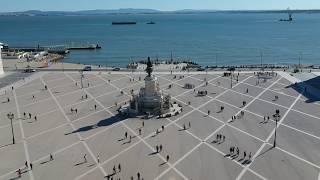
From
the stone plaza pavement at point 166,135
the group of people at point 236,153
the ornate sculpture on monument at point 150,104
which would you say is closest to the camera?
the stone plaza pavement at point 166,135

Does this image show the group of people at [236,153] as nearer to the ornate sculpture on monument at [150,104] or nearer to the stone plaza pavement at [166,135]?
the stone plaza pavement at [166,135]

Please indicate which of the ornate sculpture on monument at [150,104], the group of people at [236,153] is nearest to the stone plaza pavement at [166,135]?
the group of people at [236,153]

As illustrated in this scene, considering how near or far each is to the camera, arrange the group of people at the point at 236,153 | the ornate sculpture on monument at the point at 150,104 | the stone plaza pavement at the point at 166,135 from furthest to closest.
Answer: the ornate sculpture on monument at the point at 150,104 → the group of people at the point at 236,153 → the stone plaza pavement at the point at 166,135

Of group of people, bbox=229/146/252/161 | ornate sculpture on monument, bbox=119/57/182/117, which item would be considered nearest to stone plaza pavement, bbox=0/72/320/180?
group of people, bbox=229/146/252/161

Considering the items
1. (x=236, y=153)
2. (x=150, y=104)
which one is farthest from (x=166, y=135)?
(x=150, y=104)

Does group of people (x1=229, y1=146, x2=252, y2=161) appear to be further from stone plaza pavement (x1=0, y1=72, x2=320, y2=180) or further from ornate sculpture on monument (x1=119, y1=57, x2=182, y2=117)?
ornate sculpture on monument (x1=119, y1=57, x2=182, y2=117)

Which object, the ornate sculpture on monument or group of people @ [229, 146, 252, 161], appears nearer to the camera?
group of people @ [229, 146, 252, 161]

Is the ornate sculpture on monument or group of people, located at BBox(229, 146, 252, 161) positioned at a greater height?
the ornate sculpture on monument

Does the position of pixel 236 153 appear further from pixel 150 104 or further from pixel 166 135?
pixel 150 104

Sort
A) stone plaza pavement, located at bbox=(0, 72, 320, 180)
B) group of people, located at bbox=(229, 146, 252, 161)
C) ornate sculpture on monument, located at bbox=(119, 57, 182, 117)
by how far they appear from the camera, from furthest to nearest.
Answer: ornate sculpture on monument, located at bbox=(119, 57, 182, 117) < group of people, located at bbox=(229, 146, 252, 161) < stone plaza pavement, located at bbox=(0, 72, 320, 180)

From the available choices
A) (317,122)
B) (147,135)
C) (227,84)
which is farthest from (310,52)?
(147,135)
